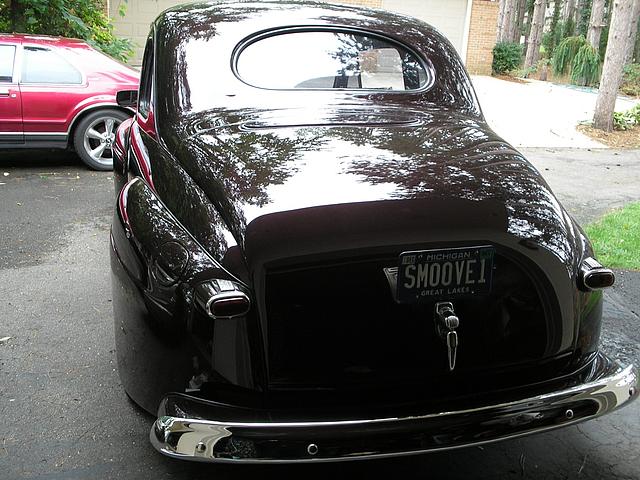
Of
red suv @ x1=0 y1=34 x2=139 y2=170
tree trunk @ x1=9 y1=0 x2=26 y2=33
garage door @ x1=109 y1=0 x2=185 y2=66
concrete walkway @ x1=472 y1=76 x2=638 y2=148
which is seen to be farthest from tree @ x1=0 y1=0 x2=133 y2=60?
concrete walkway @ x1=472 y1=76 x2=638 y2=148

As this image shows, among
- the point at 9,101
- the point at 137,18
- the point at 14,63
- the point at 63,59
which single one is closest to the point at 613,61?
the point at 63,59

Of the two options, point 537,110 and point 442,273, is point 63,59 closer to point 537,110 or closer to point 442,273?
point 442,273

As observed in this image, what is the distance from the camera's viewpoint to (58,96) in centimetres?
787

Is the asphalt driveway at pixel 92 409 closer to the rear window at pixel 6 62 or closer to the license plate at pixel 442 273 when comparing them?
the license plate at pixel 442 273

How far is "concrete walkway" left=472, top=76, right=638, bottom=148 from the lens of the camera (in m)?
11.9

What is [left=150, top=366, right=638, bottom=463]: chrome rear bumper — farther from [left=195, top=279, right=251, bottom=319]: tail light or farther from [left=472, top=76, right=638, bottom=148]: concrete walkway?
[left=472, top=76, right=638, bottom=148]: concrete walkway

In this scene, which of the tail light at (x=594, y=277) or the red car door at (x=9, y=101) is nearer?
the tail light at (x=594, y=277)

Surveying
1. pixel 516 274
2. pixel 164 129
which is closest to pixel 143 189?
pixel 164 129

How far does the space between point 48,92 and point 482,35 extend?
55.0ft

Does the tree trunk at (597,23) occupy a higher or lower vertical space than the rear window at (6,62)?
higher

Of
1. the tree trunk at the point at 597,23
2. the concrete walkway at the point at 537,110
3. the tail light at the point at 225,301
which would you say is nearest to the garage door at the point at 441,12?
the concrete walkway at the point at 537,110

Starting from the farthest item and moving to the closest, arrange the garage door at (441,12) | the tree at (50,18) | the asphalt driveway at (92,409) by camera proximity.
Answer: the garage door at (441,12) → the tree at (50,18) → the asphalt driveway at (92,409)

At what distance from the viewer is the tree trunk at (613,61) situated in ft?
38.8

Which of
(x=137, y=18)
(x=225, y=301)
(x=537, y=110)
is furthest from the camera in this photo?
(x=137, y=18)
